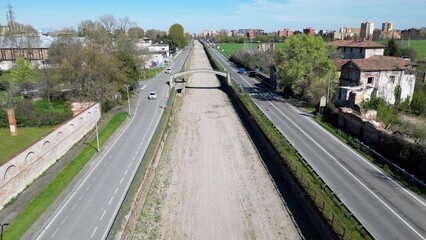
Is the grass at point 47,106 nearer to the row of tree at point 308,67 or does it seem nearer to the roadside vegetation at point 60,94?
the roadside vegetation at point 60,94

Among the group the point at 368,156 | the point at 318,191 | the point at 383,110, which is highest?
the point at 383,110

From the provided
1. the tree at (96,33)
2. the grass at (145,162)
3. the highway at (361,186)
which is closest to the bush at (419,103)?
the highway at (361,186)

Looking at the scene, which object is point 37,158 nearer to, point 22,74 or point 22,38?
point 22,74

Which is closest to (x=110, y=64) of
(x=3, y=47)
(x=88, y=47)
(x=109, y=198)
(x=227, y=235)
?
(x=88, y=47)

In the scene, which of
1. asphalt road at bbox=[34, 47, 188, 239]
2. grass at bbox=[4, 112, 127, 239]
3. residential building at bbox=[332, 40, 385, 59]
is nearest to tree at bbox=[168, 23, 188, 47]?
residential building at bbox=[332, 40, 385, 59]

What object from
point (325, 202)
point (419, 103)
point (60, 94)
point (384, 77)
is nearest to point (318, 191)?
point (325, 202)

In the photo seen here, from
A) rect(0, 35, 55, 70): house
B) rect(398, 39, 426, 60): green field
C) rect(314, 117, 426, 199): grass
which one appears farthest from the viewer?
rect(398, 39, 426, 60): green field

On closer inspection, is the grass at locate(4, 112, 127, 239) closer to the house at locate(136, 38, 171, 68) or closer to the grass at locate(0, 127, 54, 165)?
the grass at locate(0, 127, 54, 165)
